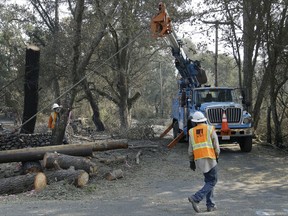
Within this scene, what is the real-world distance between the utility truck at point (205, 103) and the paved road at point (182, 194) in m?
1.03

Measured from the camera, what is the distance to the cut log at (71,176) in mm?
9859

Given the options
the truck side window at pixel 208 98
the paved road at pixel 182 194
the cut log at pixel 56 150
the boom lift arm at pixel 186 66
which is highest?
the boom lift arm at pixel 186 66

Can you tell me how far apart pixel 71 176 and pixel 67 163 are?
1.07 metres

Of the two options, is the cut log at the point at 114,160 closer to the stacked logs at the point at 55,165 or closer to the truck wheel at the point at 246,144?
the stacked logs at the point at 55,165

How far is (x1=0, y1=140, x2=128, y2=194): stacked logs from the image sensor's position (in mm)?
9805

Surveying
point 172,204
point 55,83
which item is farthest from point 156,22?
point 55,83

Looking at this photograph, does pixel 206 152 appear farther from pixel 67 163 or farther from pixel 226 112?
pixel 226 112

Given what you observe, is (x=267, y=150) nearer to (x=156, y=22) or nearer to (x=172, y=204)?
(x=156, y=22)

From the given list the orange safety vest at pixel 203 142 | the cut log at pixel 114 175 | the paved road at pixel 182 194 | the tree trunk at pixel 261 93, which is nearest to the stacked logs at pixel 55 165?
the cut log at pixel 114 175

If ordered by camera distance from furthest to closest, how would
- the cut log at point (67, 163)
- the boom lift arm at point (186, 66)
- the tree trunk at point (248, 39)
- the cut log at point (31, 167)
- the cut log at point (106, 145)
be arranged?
the tree trunk at point (248, 39)
the boom lift arm at point (186, 66)
the cut log at point (106, 145)
the cut log at point (31, 167)
the cut log at point (67, 163)

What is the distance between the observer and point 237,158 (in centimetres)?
1484

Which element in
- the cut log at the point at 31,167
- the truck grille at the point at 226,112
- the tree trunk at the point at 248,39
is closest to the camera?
the cut log at the point at 31,167

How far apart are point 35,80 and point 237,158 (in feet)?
28.9

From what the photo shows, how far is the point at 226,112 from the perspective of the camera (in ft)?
50.1
